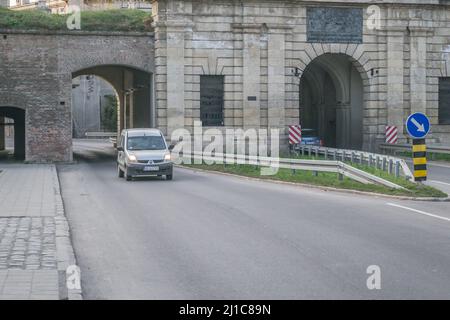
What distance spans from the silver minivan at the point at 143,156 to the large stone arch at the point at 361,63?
14147 millimetres

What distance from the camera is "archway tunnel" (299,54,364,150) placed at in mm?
44625

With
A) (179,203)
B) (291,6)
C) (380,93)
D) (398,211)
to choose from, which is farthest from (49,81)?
(398,211)

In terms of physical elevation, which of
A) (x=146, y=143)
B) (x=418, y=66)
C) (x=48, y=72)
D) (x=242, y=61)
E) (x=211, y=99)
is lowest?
(x=146, y=143)

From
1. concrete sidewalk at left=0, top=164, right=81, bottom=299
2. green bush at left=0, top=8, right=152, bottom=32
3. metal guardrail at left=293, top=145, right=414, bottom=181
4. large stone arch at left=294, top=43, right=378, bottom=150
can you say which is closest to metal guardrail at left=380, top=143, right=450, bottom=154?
large stone arch at left=294, top=43, right=378, bottom=150

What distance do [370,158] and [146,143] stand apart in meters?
7.67

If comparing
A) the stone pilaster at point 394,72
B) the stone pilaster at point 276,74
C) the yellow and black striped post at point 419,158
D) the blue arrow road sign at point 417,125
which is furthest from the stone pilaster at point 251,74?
the blue arrow road sign at point 417,125

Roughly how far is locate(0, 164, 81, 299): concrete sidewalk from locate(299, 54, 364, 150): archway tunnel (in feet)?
81.7

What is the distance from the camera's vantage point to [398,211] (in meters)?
17.2

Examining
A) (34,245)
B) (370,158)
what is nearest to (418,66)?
(370,158)

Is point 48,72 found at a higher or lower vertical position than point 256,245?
higher

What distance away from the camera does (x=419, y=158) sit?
21375 millimetres

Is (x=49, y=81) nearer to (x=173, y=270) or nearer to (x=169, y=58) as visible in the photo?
(x=169, y=58)

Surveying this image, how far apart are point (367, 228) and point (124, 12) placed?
92.6 feet

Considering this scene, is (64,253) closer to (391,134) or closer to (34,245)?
(34,245)
